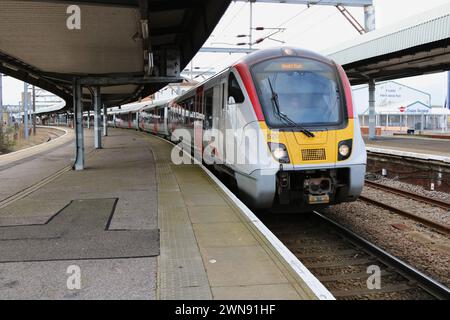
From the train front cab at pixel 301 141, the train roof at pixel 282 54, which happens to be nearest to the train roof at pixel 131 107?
the train roof at pixel 282 54

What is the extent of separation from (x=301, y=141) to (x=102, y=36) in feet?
18.7

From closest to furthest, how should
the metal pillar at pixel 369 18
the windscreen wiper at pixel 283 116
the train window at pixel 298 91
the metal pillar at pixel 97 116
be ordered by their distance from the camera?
the windscreen wiper at pixel 283 116 → the train window at pixel 298 91 → the metal pillar at pixel 97 116 → the metal pillar at pixel 369 18

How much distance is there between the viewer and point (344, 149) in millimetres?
7930

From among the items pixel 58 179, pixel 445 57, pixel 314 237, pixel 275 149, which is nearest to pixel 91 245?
pixel 275 149

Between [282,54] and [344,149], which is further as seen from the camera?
[282,54]

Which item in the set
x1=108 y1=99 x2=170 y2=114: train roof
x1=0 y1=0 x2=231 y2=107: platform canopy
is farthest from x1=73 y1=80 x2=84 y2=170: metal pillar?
x1=108 y1=99 x2=170 y2=114: train roof

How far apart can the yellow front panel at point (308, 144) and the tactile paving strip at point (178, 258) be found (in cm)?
194

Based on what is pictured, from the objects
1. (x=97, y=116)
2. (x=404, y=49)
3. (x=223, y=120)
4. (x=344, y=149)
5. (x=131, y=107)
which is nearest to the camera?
(x=344, y=149)

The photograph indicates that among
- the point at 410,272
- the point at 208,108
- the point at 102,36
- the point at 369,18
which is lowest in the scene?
Answer: the point at 410,272

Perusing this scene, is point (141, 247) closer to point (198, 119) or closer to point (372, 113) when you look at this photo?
point (198, 119)

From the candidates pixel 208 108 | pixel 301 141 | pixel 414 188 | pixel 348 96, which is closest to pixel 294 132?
pixel 301 141

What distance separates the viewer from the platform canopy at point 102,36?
8.61 metres

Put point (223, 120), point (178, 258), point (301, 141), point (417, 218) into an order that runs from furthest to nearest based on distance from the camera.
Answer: point (223, 120) < point (417, 218) < point (301, 141) < point (178, 258)

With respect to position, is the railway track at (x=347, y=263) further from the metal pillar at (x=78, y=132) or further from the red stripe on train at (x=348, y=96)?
the metal pillar at (x=78, y=132)
